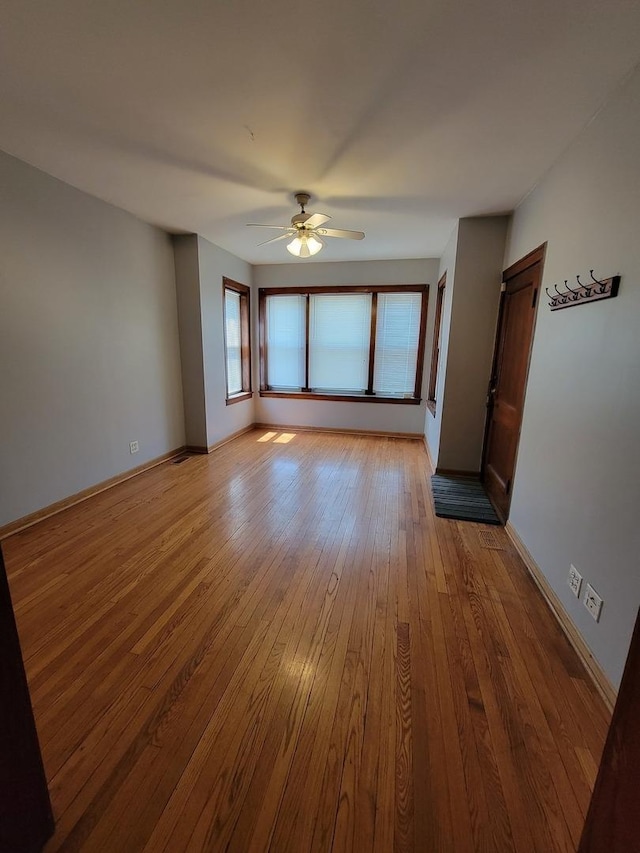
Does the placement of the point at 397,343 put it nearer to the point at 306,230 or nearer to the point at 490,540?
the point at 306,230

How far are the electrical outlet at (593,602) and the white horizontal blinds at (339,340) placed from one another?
411cm

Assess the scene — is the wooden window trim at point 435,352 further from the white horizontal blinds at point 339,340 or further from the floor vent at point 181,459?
the floor vent at point 181,459

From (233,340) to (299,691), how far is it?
4590 mm

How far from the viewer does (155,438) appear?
4.04 metres

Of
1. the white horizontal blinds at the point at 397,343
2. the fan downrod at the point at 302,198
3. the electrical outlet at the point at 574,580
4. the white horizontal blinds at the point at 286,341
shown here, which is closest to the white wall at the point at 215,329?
the white horizontal blinds at the point at 286,341

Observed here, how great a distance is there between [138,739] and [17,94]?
2.91m

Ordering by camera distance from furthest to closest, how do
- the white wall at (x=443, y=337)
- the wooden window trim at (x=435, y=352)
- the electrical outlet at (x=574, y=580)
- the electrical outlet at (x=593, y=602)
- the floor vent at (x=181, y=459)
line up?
the wooden window trim at (x=435, y=352), the floor vent at (x=181, y=459), the white wall at (x=443, y=337), the electrical outlet at (x=574, y=580), the electrical outlet at (x=593, y=602)

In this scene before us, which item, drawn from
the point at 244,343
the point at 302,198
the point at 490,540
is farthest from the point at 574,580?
the point at 244,343

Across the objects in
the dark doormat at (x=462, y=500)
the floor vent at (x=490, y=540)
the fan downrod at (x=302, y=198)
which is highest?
the fan downrod at (x=302, y=198)

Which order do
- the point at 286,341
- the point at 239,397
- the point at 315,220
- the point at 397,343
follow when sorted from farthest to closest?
the point at 286,341, the point at 239,397, the point at 397,343, the point at 315,220

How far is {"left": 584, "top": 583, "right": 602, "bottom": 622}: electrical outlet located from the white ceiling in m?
2.23

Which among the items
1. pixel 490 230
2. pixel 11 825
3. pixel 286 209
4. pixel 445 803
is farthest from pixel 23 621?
pixel 490 230

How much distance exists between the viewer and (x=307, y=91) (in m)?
1.69

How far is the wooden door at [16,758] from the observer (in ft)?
2.76
